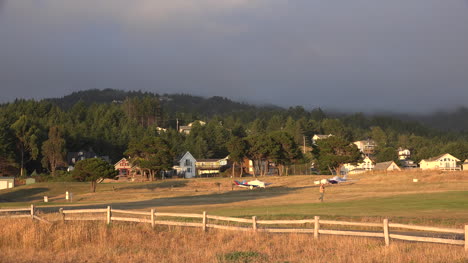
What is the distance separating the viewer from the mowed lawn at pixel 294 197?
3897 cm

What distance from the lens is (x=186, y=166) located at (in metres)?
149

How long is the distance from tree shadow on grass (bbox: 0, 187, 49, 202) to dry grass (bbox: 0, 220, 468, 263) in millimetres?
63184

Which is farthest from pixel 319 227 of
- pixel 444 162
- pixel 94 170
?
pixel 444 162

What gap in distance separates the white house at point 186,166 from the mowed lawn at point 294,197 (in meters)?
44.6

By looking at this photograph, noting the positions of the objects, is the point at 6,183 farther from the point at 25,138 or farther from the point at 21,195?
the point at 25,138

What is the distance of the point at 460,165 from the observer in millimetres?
181750

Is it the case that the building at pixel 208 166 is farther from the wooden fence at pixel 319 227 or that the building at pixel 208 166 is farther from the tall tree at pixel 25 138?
the wooden fence at pixel 319 227

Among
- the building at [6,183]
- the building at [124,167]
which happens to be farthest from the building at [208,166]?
the building at [6,183]

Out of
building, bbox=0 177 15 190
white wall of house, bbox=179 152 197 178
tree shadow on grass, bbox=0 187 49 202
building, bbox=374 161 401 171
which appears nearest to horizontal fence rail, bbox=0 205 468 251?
tree shadow on grass, bbox=0 187 49 202

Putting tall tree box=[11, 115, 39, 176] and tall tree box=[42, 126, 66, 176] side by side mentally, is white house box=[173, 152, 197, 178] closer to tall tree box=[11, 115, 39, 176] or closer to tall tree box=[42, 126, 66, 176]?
tall tree box=[42, 126, 66, 176]

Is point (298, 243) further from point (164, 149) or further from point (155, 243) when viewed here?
point (164, 149)

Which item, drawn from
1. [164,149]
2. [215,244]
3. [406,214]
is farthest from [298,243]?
[164,149]

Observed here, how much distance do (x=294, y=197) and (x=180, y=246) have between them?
41287 millimetres

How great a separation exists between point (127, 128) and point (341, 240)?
543 feet
